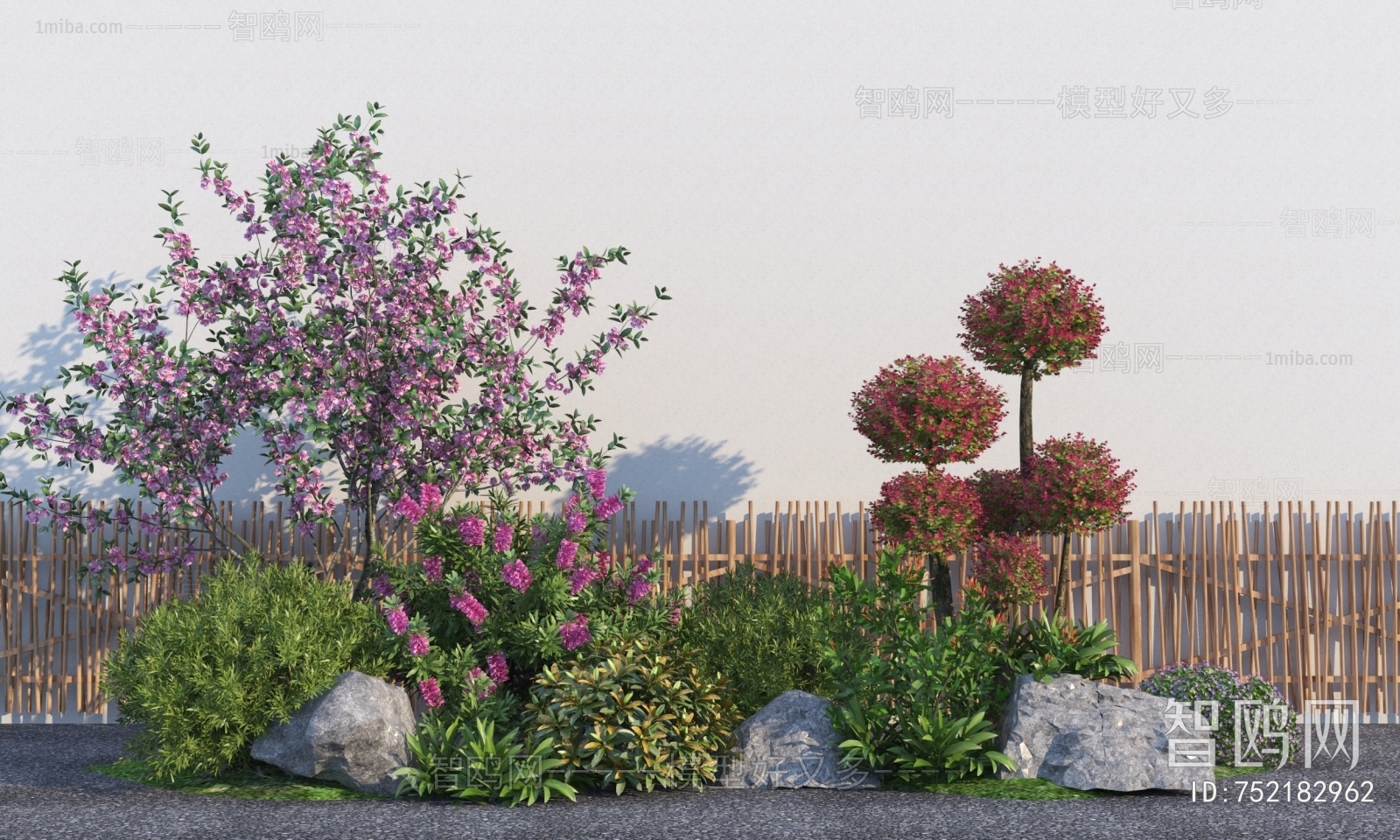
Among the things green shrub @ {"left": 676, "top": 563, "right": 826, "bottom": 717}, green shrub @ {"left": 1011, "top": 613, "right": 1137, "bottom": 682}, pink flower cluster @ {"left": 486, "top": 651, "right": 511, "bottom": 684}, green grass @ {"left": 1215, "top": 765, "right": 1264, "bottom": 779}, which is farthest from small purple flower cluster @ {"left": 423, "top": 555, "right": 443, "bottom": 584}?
green grass @ {"left": 1215, "top": 765, "right": 1264, "bottom": 779}

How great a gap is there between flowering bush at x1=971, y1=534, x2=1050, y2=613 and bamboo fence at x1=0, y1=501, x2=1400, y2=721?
90 cm

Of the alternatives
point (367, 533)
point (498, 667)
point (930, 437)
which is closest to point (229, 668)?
point (498, 667)

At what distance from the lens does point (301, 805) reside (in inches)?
206

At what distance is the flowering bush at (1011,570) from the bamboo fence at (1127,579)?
0.90 meters

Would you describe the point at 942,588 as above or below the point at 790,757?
above

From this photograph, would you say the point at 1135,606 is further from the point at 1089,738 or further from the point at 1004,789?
the point at 1004,789

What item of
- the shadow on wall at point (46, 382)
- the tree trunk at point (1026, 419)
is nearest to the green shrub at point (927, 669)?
the tree trunk at point (1026, 419)

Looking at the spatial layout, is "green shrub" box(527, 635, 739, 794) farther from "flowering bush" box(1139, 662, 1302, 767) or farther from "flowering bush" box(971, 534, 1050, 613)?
"flowering bush" box(1139, 662, 1302, 767)

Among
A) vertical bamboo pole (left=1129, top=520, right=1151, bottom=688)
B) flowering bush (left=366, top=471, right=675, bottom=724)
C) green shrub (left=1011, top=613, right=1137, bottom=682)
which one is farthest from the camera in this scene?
vertical bamboo pole (left=1129, top=520, right=1151, bottom=688)

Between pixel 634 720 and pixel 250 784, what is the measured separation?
2.05 meters

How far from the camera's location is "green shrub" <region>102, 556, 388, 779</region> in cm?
546

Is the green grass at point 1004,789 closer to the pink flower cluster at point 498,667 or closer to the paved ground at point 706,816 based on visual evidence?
the paved ground at point 706,816

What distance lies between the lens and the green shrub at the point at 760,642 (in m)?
5.99

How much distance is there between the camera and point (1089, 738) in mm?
5406
